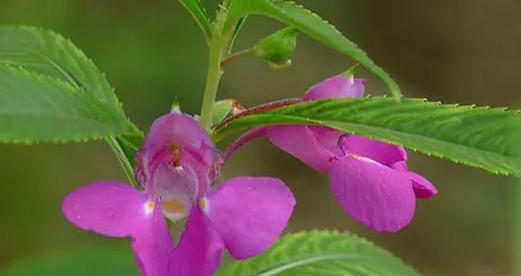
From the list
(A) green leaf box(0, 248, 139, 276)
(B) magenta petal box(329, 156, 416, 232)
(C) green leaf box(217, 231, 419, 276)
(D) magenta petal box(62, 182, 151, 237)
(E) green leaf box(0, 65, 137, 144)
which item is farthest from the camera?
(A) green leaf box(0, 248, 139, 276)

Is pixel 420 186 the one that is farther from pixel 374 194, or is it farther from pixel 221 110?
pixel 221 110

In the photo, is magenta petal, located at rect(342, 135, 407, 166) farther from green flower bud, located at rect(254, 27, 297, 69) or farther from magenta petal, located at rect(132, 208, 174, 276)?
magenta petal, located at rect(132, 208, 174, 276)

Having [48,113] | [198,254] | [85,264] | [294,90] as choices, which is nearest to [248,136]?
[198,254]

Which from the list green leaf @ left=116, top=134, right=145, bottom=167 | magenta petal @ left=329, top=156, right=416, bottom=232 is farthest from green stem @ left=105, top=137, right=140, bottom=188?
magenta petal @ left=329, top=156, right=416, bottom=232

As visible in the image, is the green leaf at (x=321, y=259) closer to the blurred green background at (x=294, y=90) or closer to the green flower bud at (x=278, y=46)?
the green flower bud at (x=278, y=46)

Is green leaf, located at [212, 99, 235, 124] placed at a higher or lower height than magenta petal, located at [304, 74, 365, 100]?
lower

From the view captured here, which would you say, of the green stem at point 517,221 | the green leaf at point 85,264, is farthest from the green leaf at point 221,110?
the green leaf at point 85,264

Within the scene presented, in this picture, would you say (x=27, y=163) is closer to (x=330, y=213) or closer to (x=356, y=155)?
(x=330, y=213)
